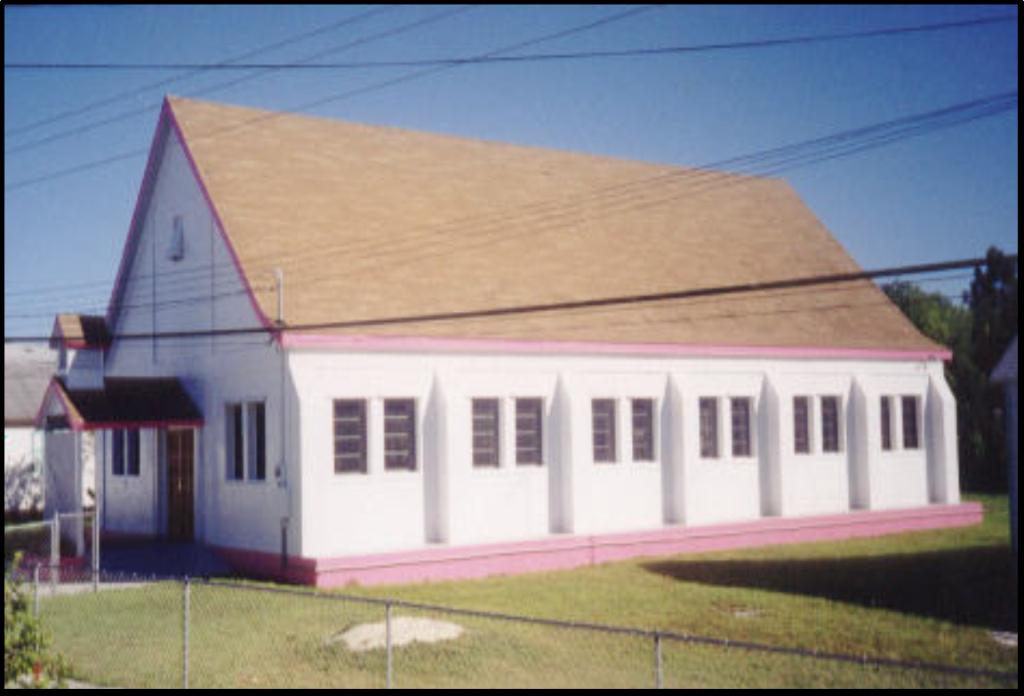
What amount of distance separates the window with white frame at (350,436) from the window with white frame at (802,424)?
1205cm

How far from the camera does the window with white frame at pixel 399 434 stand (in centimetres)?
2080

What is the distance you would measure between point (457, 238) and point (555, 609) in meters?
10.8

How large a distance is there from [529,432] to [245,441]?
5990 mm

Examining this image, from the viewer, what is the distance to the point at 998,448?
42844 millimetres

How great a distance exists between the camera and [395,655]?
1269 cm

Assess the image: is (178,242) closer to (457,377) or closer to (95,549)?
(95,549)

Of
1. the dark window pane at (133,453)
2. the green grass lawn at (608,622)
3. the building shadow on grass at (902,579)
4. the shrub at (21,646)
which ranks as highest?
the dark window pane at (133,453)

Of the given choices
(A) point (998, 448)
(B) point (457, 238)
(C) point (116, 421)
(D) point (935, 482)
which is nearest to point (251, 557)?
(C) point (116, 421)

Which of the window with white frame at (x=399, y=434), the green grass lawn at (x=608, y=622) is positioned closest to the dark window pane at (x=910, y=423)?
the green grass lawn at (x=608, y=622)

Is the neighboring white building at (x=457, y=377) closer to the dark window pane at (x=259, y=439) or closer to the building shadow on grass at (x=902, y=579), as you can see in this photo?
the dark window pane at (x=259, y=439)

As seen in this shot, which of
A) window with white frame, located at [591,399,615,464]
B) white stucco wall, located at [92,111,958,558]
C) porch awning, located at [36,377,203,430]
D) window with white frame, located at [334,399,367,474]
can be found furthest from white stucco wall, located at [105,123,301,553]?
window with white frame, located at [591,399,615,464]

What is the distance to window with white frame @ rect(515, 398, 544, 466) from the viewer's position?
888 inches

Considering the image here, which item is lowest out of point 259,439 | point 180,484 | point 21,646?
point 21,646

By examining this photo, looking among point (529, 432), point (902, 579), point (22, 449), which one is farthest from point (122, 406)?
point (22, 449)
